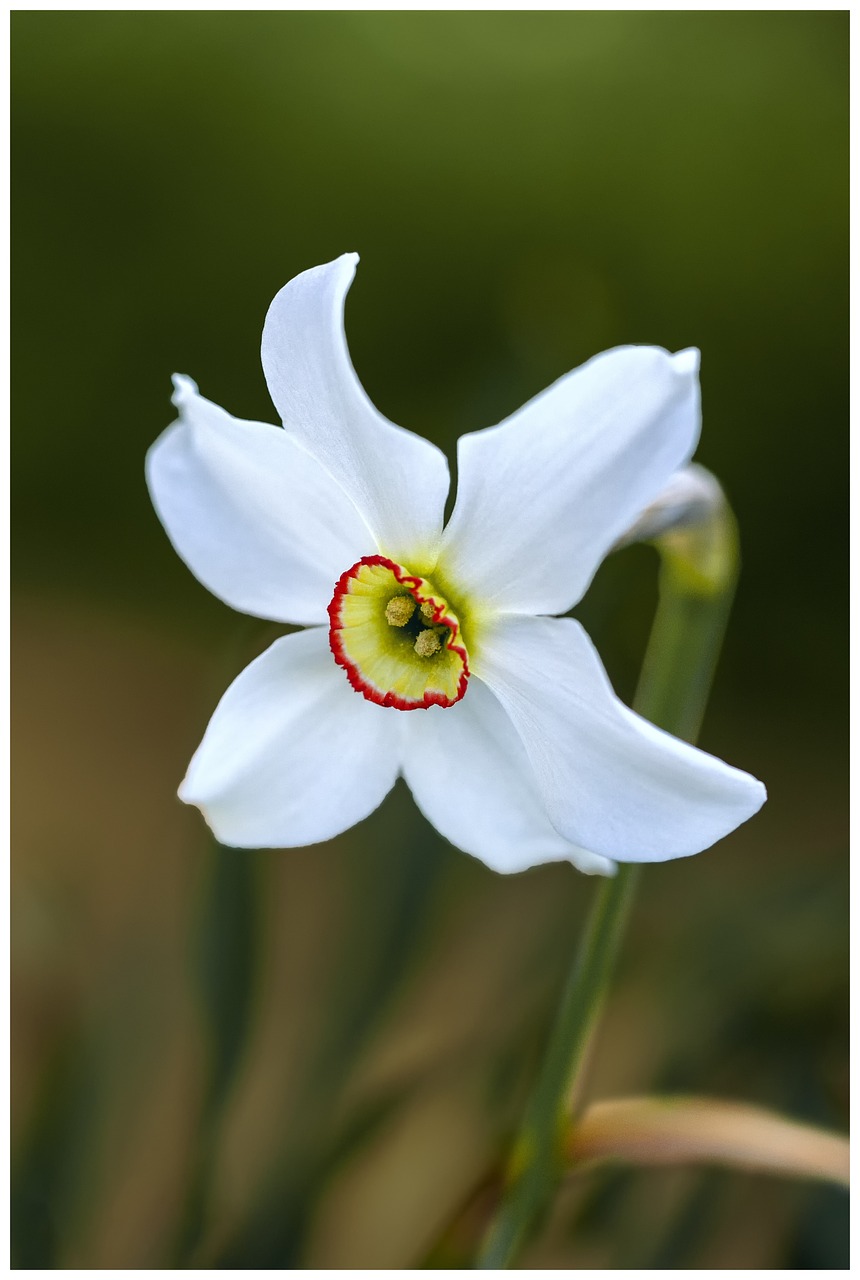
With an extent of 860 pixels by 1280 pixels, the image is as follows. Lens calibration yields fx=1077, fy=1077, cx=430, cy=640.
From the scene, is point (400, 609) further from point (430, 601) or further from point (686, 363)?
point (686, 363)

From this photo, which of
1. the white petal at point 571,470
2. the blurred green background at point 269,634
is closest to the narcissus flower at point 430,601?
the white petal at point 571,470

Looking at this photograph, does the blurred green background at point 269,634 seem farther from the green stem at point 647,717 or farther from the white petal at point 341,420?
the white petal at point 341,420

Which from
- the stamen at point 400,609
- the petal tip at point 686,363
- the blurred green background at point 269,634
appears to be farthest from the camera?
the blurred green background at point 269,634

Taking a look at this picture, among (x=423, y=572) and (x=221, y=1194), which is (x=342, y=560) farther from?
(x=221, y=1194)

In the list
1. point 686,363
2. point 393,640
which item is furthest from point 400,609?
point 686,363

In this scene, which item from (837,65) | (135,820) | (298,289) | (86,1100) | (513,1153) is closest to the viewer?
(298,289)

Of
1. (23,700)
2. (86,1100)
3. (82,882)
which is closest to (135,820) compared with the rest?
(23,700)
